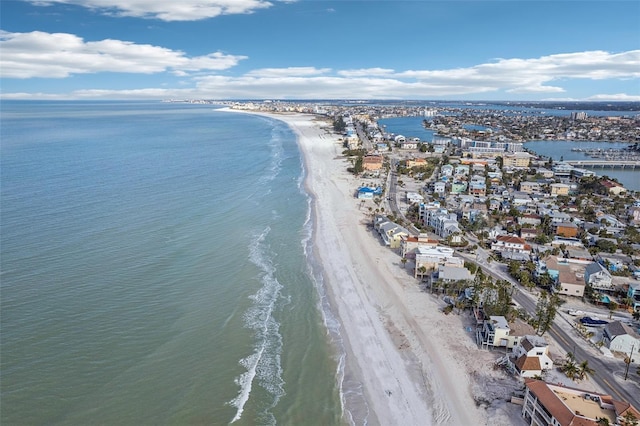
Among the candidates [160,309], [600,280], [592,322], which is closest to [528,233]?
[600,280]

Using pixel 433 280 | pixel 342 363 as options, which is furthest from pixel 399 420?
pixel 433 280

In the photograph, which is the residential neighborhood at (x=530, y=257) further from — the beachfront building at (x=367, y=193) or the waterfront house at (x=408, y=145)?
the waterfront house at (x=408, y=145)

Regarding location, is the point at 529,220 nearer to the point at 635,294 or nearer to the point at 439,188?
the point at 439,188

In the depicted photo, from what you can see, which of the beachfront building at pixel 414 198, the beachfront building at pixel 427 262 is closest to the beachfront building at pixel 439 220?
the beachfront building at pixel 414 198

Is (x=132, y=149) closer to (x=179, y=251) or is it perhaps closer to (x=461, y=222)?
(x=179, y=251)

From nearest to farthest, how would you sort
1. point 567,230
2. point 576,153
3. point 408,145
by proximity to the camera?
1. point 567,230
2. point 408,145
3. point 576,153

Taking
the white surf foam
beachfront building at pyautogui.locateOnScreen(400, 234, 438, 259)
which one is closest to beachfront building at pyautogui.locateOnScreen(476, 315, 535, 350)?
beachfront building at pyautogui.locateOnScreen(400, 234, 438, 259)

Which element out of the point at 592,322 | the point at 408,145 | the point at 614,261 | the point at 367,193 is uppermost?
the point at 408,145
